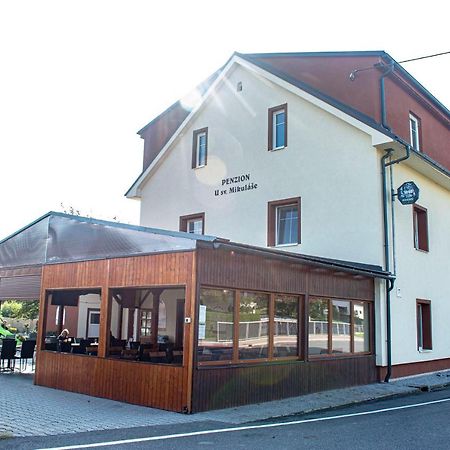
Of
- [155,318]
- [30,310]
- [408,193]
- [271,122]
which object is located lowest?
[155,318]

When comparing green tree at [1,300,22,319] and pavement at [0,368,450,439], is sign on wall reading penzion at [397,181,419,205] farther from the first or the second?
green tree at [1,300,22,319]

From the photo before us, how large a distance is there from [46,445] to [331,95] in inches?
504

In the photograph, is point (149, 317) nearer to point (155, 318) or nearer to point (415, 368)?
point (155, 318)

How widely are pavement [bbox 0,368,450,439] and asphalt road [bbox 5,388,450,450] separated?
396 millimetres

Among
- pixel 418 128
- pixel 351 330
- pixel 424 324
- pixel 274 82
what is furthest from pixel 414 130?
pixel 351 330

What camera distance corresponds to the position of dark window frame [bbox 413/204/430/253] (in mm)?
17250

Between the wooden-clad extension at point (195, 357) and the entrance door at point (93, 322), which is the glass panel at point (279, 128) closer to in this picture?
the wooden-clad extension at point (195, 357)

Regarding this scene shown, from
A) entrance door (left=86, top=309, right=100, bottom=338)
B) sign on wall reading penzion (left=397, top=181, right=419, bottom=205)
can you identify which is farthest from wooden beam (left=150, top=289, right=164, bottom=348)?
sign on wall reading penzion (left=397, top=181, right=419, bottom=205)

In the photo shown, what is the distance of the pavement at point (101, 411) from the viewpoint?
27.8ft

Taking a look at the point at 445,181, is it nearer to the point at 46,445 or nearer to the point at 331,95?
the point at 331,95

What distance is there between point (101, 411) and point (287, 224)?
878 centimetres

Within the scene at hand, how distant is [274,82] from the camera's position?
17.2 metres

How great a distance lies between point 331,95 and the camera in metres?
16.5

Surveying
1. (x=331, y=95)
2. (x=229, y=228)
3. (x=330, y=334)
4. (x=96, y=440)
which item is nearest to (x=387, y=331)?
(x=330, y=334)
